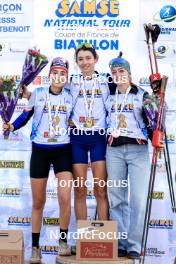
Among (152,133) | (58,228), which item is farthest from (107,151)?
(58,228)

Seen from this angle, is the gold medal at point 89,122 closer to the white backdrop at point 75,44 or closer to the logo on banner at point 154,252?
the white backdrop at point 75,44

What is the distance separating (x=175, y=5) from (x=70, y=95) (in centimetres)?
105

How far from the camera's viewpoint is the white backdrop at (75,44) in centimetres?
419

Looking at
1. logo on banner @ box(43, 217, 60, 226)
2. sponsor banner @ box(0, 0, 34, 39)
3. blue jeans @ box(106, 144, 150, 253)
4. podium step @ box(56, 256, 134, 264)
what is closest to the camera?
podium step @ box(56, 256, 134, 264)

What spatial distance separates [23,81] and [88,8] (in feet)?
2.47

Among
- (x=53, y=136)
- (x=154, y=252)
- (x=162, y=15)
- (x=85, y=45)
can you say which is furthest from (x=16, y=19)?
(x=154, y=252)

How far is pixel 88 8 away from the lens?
422 centimetres

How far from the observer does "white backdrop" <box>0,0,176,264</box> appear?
165 inches

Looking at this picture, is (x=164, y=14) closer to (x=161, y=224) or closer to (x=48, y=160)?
(x=48, y=160)

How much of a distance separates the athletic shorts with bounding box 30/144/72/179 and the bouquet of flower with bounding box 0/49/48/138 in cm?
38

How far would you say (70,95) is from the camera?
4086 millimetres

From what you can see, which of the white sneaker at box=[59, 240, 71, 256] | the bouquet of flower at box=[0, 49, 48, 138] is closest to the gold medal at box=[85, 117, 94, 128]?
the bouquet of flower at box=[0, 49, 48, 138]

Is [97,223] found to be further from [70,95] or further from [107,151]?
[70,95]

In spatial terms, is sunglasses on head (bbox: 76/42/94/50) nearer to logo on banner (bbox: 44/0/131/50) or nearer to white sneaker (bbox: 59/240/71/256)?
logo on banner (bbox: 44/0/131/50)
